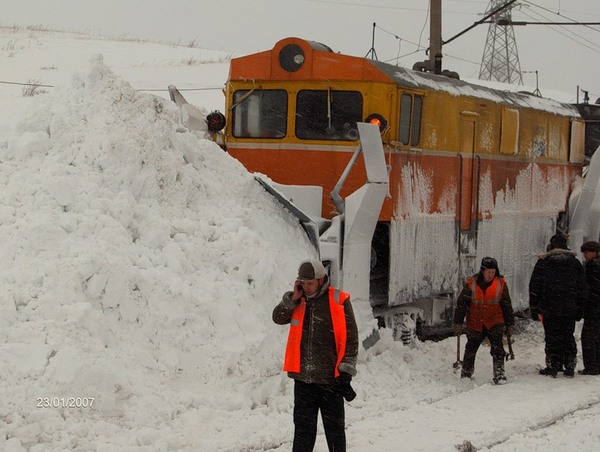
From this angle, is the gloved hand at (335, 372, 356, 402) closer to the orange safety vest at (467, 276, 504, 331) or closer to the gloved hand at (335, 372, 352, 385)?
the gloved hand at (335, 372, 352, 385)

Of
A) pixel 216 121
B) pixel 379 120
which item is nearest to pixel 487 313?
pixel 379 120

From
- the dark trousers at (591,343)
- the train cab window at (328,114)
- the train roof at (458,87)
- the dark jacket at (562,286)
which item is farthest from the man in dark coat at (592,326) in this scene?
the train cab window at (328,114)

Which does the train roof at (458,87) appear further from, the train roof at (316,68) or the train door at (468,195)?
the train door at (468,195)

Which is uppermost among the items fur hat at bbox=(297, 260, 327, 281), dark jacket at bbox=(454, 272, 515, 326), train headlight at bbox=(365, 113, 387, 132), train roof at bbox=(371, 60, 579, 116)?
train roof at bbox=(371, 60, 579, 116)

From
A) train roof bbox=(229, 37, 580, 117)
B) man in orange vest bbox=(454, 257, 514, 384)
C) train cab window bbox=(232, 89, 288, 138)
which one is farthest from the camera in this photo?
train cab window bbox=(232, 89, 288, 138)

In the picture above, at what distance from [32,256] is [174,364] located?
5.09 feet

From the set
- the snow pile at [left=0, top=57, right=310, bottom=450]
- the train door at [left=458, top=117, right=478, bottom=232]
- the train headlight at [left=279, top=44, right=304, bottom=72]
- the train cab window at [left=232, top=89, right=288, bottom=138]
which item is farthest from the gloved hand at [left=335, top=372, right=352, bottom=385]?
the train door at [left=458, top=117, right=478, bottom=232]

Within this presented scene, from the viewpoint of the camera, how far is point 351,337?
6.86m

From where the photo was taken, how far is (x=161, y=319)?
28.0ft

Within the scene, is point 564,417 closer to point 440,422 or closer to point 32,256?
point 440,422

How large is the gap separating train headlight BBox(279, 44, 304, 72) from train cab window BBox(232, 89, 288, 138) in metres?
0.33

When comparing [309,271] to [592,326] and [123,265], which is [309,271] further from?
[592,326]

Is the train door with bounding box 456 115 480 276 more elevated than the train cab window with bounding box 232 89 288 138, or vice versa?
the train cab window with bounding box 232 89 288 138

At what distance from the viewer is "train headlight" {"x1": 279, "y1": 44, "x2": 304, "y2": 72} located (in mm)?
12312
